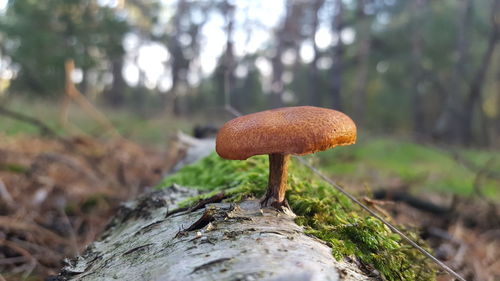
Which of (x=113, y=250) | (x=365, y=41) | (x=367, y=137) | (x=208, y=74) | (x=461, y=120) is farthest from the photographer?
(x=208, y=74)

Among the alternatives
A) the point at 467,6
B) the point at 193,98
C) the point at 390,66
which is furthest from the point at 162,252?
the point at 193,98

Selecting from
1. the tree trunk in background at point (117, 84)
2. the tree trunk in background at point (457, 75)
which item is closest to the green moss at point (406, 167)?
the tree trunk in background at point (457, 75)

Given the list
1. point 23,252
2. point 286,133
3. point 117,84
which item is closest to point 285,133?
point 286,133

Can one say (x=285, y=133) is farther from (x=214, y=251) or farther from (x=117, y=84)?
(x=117, y=84)

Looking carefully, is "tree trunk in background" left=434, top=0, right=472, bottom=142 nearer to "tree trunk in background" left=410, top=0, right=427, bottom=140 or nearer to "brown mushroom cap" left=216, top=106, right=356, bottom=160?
"tree trunk in background" left=410, top=0, right=427, bottom=140

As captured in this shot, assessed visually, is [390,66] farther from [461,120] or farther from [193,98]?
[193,98]

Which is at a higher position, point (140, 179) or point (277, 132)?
point (277, 132)
